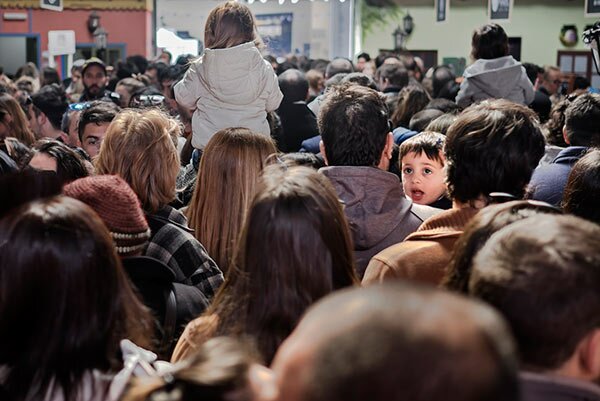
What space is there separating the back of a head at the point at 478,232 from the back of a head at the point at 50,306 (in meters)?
0.75

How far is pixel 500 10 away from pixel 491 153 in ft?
22.5

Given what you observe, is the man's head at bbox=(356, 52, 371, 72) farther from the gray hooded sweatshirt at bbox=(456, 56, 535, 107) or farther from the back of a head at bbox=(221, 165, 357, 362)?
the back of a head at bbox=(221, 165, 357, 362)

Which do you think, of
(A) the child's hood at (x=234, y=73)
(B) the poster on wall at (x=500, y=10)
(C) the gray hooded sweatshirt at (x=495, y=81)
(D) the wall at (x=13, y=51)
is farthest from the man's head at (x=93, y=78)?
(D) the wall at (x=13, y=51)

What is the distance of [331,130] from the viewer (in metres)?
3.16

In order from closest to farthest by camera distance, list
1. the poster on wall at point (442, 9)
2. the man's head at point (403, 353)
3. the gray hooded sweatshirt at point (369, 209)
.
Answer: the man's head at point (403, 353) → the gray hooded sweatshirt at point (369, 209) → the poster on wall at point (442, 9)

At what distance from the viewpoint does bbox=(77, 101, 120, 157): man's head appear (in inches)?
183

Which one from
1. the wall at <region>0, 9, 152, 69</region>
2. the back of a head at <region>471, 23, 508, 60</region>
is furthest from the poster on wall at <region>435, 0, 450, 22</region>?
the wall at <region>0, 9, 152, 69</region>

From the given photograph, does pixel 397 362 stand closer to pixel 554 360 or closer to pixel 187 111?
pixel 554 360

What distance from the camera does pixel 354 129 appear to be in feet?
10.3

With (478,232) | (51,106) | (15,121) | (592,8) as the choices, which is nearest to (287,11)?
(592,8)

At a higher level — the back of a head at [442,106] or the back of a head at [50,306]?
the back of a head at [442,106]

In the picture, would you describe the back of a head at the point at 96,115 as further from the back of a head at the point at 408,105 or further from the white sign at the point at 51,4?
the white sign at the point at 51,4

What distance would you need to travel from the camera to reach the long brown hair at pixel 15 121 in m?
5.21

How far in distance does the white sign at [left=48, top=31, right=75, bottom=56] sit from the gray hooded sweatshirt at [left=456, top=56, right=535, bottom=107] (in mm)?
6653
